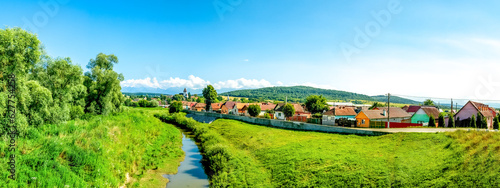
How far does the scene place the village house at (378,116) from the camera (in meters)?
43.9

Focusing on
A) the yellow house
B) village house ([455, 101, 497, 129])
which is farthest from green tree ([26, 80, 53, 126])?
village house ([455, 101, 497, 129])

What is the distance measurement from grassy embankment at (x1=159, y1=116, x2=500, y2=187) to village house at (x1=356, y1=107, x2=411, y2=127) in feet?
60.0

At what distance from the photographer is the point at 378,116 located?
1928 inches

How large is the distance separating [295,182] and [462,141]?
12905 mm

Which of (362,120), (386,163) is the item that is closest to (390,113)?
(362,120)

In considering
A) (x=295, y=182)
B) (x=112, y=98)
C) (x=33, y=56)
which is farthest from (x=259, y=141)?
(x=112, y=98)

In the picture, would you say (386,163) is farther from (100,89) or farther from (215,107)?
(215,107)

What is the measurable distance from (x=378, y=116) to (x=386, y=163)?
3591 cm

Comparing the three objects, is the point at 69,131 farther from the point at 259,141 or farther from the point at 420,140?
the point at 420,140

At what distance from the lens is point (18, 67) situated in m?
17.2

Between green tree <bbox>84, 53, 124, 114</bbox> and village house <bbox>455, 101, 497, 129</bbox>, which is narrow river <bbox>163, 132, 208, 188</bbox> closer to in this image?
green tree <bbox>84, 53, 124, 114</bbox>

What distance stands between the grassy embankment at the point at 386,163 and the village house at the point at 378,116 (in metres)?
18.3

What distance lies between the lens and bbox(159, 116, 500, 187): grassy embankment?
43.8 feet

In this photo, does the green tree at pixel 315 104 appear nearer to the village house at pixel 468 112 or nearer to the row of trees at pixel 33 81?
the village house at pixel 468 112
